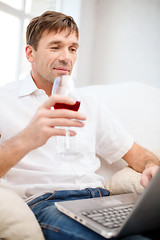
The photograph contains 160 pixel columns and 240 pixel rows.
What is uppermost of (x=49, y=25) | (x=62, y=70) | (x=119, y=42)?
(x=119, y=42)

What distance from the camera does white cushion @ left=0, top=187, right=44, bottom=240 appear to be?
97 cm

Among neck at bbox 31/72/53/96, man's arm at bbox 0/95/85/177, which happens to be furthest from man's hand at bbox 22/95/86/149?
neck at bbox 31/72/53/96

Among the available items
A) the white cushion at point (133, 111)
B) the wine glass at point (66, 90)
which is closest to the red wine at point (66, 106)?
the wine glass at point (66, 90)

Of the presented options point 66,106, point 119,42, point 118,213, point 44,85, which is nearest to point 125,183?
point 118,213

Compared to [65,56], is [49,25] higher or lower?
higher

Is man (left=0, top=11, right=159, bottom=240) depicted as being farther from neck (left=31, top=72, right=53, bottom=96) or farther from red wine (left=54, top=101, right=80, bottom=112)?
red wine (left=54, top=101, right=80, bottom=112)

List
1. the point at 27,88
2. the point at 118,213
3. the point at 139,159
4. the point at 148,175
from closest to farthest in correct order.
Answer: the point at 118,213, the point at 148,175, the point at 27,88, the point at 139,159

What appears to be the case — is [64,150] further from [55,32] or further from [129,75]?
[129,75]

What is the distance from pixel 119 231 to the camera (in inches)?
30.7

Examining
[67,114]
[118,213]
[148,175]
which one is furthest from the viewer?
[148,175]

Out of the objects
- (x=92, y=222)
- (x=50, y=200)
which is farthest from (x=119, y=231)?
(x=50, y=200)

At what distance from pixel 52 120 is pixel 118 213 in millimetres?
376

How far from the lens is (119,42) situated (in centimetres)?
333

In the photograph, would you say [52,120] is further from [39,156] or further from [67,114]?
[39,156]
